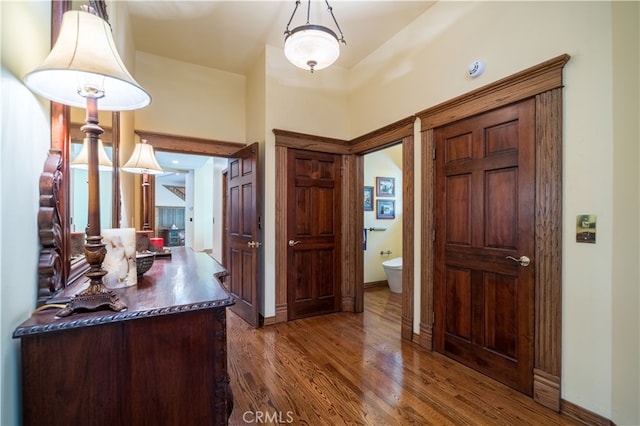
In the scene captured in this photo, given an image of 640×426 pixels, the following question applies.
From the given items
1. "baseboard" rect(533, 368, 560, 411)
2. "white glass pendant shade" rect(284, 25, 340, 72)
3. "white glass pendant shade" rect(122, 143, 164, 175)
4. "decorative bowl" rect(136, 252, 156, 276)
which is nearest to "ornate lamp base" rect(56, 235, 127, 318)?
"decorative bowl" rect(136, 252, 156, 276)

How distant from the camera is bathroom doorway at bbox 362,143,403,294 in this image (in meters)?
5.00

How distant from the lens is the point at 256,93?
3721 mm

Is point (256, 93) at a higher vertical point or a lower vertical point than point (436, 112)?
higher

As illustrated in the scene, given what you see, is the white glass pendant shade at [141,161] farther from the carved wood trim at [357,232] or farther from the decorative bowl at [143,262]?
the carved wood trim at [357,232]

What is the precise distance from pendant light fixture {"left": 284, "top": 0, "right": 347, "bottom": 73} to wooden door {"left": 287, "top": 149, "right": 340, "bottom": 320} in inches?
49.3

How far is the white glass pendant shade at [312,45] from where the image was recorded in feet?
7.23

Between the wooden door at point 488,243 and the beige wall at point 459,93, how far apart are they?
23cm

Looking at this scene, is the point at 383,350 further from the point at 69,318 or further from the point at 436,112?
the point at 69,318

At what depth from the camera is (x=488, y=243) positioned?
7.47 feet

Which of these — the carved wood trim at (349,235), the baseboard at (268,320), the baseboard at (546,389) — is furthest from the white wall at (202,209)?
the baseboard at (546,389)

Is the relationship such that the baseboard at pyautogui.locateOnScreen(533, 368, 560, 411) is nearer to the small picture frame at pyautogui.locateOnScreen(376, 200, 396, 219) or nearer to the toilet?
the toilet

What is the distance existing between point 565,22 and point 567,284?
166 cm

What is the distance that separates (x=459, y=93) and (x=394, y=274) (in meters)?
2.93

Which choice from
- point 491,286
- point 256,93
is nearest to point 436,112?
point 491,286
